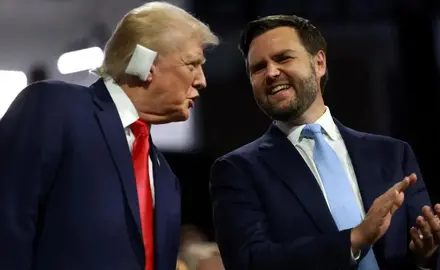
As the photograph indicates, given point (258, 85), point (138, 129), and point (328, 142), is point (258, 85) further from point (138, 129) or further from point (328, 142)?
point (138, 129)

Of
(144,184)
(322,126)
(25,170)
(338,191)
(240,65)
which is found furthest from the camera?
(240,65)

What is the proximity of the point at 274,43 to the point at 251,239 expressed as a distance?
1.23 feet

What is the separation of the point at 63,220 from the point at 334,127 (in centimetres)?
57

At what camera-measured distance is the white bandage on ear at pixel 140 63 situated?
1058 mm

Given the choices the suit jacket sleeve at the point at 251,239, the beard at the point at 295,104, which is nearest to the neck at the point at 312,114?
the beard at the point at 295,104

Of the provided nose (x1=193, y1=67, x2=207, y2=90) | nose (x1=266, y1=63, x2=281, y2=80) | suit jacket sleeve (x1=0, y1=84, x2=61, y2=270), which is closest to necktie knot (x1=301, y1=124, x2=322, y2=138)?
nose (x1=266, y1=63, x2=281, y2=80)

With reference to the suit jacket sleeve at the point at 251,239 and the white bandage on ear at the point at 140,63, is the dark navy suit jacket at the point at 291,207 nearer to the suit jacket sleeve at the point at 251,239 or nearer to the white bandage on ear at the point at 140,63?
the suit jacket sleeve at the point at 251,239

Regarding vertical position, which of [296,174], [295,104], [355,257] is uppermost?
[295,104]

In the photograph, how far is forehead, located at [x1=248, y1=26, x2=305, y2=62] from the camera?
1262mm

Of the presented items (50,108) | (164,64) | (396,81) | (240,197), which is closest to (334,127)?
(240,197)

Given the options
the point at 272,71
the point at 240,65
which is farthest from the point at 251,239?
the point at 240,65

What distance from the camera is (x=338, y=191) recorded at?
1.16 m

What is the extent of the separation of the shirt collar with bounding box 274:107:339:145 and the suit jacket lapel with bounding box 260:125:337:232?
0.01 meters

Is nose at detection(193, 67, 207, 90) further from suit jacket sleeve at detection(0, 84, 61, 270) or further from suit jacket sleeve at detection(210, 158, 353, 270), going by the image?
suit jacket sleeve at detection(0, 84, 61, 270)
